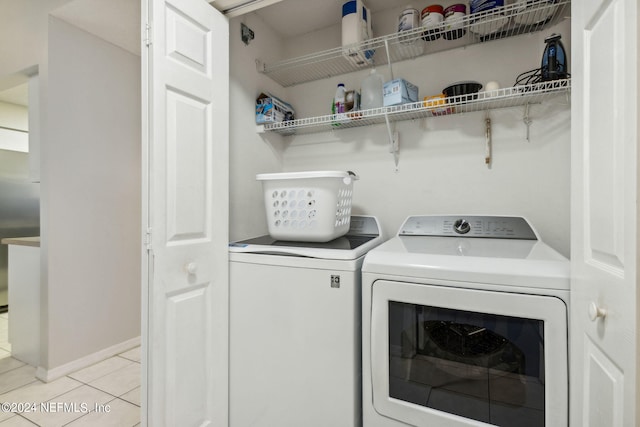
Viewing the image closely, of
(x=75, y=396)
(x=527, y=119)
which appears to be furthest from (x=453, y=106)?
(x=75, y=396)

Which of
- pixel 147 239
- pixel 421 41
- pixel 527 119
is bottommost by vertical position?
pixel 147 239

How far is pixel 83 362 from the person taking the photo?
7.62 feet

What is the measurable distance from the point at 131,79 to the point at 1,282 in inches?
119

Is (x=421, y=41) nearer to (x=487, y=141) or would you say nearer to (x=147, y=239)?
(x=487, y=141)

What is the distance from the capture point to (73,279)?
7.48ft

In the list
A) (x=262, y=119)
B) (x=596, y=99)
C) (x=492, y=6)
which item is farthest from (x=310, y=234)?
(x=492, y=6)

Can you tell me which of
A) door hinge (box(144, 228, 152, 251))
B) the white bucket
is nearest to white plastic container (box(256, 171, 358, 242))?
door hinge (box(144, 228, 152, 251))

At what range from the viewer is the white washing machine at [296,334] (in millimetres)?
1225

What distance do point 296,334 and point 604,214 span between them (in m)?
1.09

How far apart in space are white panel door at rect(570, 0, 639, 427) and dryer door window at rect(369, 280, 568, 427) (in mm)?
70

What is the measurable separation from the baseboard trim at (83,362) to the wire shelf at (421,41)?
2.46 meters

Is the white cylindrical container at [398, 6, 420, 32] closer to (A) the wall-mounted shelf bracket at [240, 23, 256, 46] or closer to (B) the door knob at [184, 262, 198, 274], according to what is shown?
(A) the wall-mounted shelf bracket at [240, 23, 256, 46]

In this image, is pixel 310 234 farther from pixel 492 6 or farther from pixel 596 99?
pixel 492 6

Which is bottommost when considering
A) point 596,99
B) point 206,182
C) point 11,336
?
point 11,336
